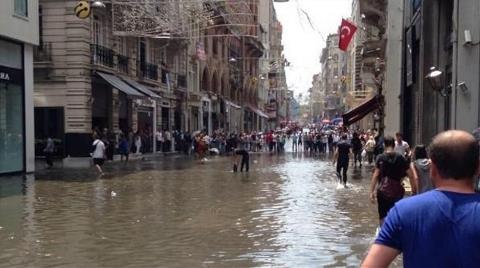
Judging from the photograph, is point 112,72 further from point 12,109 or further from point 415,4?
point 415,4

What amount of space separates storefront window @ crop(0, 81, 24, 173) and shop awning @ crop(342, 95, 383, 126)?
18.8m

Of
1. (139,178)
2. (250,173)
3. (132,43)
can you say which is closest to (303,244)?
(139,178)

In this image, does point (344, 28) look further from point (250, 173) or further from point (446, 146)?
point (446, 146)

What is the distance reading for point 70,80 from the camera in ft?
98.0

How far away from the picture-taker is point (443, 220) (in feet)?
8.95

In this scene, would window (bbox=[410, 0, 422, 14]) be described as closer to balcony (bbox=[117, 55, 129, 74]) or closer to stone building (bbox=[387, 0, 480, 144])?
stone building (bbox=[387, 0, 480, 144])

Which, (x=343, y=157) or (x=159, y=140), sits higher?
(x=343, y=157)

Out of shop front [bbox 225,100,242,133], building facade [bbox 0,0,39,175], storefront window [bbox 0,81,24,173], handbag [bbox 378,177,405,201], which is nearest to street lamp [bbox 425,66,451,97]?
handbag [bbox 378,177,405,201]

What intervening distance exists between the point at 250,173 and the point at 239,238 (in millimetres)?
13748

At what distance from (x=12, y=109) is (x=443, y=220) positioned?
21245 mm

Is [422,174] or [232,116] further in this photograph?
[232,116]

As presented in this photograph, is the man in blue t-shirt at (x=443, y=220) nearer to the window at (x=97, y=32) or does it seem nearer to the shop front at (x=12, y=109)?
the shop front at (x=12, y=109)

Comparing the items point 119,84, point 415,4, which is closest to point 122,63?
point 119,84

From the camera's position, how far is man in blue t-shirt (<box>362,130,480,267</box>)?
2.72m
